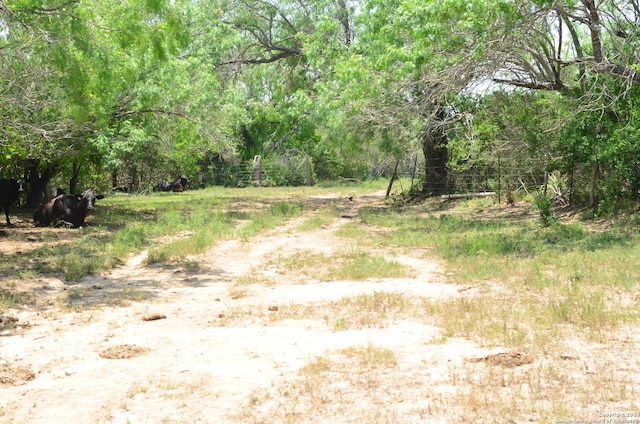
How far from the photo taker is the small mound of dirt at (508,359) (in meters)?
5.78

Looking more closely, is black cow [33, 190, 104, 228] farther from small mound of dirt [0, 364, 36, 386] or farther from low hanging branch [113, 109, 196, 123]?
small mound of dirt [0, 364, 36, 386]

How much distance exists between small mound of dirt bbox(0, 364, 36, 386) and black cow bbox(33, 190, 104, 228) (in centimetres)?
1157

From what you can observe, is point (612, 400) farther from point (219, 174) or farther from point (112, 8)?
point (219, 174)

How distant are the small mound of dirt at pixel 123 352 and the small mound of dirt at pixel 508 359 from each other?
10.5ft

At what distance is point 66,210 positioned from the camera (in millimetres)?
17328

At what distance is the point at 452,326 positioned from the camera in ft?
23.2

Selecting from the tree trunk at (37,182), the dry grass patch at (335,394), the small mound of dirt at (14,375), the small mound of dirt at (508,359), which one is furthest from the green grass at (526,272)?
the tree trunk at (37,182)

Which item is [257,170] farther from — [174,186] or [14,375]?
[14,375]

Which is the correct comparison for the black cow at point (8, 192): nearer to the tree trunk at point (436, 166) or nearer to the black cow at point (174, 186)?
the tree trunk at point (436, 166)

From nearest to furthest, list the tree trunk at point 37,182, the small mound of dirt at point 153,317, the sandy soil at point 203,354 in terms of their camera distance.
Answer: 1. the sandy soil at point 203,354
2. the small mound of dirt at point 153,317
3. the tree trunk at point 37,182

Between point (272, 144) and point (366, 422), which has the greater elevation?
point (272, 144)

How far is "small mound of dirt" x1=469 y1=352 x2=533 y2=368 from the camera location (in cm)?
578

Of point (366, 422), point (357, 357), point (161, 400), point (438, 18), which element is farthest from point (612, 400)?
point (438, 18)

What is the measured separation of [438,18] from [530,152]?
856 cm
